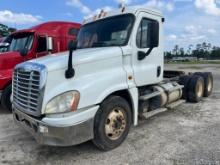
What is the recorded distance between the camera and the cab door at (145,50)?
17.1ft

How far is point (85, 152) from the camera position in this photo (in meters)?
4.70

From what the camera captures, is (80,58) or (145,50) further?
(145,50)

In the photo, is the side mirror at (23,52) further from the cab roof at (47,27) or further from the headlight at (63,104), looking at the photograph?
the headlight at (63,104)

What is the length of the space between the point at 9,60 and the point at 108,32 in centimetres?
385

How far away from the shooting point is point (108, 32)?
17.7 feet

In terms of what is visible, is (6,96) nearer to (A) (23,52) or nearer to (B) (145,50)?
(A) (23,52)

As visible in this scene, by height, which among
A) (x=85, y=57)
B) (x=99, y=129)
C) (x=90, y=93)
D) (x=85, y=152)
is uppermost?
(x=85, y=57)

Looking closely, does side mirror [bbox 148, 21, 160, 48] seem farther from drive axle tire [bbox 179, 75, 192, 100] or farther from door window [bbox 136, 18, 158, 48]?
drive axle tire [bbox 179, 75, 192, 100]

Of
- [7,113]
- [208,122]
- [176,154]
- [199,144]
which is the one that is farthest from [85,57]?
[7,113]

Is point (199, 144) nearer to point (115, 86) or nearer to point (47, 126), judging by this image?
point (115, 86)

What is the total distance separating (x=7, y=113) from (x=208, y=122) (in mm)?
5486

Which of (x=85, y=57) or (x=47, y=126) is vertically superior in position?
(x=85, y=57)

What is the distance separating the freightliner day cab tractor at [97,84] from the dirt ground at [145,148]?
1.06 feet

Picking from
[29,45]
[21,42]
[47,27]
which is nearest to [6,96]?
[29,45]
